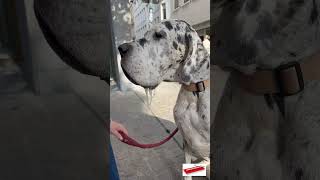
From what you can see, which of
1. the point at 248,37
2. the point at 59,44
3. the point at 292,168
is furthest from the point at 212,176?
the point at 59,44

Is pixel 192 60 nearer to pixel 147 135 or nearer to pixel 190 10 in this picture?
pixel 147 135

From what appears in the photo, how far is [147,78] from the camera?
2.11m

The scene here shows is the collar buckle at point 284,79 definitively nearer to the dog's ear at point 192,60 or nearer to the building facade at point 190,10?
the dog's ear at point 192,60

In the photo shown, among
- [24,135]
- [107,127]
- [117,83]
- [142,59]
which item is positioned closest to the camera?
[24,135]

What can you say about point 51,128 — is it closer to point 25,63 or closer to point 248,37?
point 25,63

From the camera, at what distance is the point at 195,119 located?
228 centimetres

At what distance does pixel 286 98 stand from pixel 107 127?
0.54 m

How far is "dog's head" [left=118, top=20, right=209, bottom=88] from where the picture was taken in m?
2.10

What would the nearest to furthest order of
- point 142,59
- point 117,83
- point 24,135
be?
1. point 24,135
2. point 142,59
3. point 117,83

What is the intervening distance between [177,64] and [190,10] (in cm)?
1104

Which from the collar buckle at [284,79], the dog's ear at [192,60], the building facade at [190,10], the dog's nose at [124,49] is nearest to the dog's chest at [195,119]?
the dog's ear at [192,60]

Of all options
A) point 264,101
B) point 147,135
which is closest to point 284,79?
point 264,101

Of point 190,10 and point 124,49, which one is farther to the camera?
point 190,10

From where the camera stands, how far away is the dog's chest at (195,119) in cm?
223
